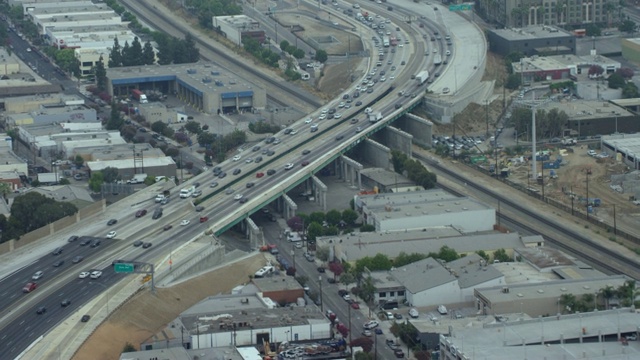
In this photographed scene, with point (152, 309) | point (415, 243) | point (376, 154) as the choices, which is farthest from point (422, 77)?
point (152, 309)

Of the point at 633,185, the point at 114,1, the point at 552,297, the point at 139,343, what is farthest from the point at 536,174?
the point at 114,1

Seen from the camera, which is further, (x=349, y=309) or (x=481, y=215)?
(x=481, y=215)

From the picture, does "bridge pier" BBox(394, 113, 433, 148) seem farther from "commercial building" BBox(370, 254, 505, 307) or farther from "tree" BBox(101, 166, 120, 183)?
"commercial building" BBox(370, 254, 505, 307)

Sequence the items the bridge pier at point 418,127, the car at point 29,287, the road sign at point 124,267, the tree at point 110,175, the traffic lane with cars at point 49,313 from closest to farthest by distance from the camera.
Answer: the traffic lane with cars at point 49,313
the road sign at point 124,267
the car at point 29,287
the tree at point 110,175
the bridge pier at point 418,127

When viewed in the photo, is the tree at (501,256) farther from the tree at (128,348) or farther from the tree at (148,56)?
the tree at (148,56)

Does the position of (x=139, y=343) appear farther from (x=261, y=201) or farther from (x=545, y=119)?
(x=545, y=119)

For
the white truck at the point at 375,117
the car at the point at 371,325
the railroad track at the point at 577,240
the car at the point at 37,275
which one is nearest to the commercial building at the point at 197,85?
the white truck at the point at 375,117
